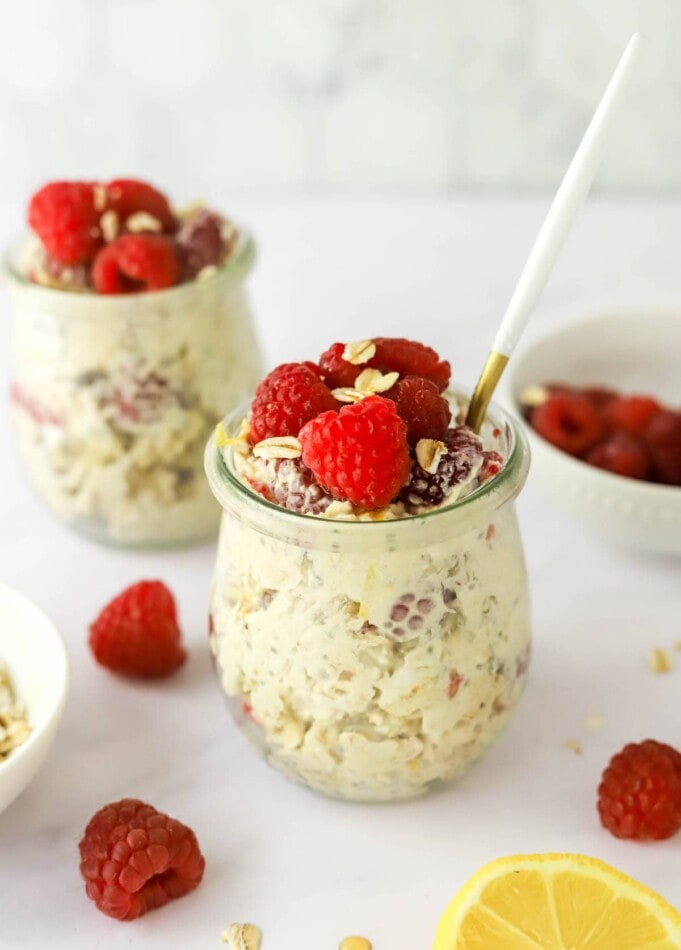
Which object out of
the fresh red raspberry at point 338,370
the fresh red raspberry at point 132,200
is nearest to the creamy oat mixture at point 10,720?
the fresh red raspberry at point 338,370

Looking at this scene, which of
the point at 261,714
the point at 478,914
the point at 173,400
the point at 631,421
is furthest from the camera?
the point at 631,421

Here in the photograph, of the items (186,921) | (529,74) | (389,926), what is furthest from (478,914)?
(529,74)

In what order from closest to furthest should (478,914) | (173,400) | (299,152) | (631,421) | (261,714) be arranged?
(478,914) → (261,714) → (173,400) → (631,421) → (299,152)

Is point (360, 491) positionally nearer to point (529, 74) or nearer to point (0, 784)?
point (0, 784)

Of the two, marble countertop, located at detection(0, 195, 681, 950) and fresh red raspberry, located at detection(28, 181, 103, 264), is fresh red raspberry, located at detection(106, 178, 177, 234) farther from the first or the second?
marble countertop, located at detection(0, 195, 681, 950)

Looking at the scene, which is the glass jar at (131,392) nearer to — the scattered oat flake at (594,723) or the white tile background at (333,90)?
the scattered oat flake at (594,723)

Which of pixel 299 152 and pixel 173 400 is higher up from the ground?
pixel 173 400
